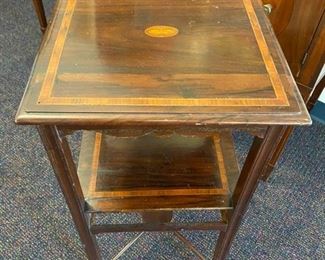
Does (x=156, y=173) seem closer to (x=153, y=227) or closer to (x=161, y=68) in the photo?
(x=153, y=227)

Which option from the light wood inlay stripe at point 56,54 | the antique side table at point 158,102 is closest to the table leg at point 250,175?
the antique side table at point 158,102

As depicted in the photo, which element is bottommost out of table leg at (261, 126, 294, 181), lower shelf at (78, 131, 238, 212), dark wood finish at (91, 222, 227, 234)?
table leg at (261, 126, 294, 181)

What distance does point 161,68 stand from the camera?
578 millimetres

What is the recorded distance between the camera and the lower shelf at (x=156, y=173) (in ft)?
2.39

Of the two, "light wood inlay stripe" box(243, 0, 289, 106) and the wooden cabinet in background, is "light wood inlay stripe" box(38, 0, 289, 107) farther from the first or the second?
the wooden cabinet in background

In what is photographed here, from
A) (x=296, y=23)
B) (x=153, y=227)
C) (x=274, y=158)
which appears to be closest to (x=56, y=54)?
(x=153, y=227)

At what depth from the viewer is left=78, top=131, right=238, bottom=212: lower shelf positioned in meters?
0.73

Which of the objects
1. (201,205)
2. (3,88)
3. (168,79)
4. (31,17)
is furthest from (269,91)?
(31,17)

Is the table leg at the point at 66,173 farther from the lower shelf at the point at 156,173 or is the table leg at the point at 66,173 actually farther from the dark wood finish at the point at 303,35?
the dark wood finish at the point at 303,35

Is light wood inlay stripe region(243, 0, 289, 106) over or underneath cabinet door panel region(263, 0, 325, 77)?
over

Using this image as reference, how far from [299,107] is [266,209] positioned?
0.70m

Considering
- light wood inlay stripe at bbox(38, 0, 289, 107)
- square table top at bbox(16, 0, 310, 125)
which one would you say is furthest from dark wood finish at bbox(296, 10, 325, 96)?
light wood inlay stripe at bbox(38, 0, 289, 107)

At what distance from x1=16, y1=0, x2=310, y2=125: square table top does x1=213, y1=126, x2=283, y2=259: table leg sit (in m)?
0.06

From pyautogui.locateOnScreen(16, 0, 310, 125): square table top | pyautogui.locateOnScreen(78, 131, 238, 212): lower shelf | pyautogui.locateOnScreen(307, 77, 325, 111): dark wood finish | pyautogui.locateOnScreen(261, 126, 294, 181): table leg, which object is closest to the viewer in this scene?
pyautogui.locateOnScreen(16, 0, 310, 125): square table top
